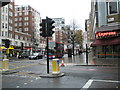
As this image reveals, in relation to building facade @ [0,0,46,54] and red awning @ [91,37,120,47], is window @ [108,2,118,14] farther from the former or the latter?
building facade @ [0,0,46,54]

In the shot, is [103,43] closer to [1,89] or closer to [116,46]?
[116,46]

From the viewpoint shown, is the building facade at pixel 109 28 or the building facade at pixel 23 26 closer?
the building facade at pixel 109 28

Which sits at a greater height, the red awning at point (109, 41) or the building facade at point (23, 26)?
the building facade at point (23, 26)

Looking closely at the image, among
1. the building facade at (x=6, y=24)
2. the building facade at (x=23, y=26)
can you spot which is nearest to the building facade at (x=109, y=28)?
the building facade at (x=6, y=24)

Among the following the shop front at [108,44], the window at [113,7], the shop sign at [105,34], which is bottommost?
the shop front at [108,44]

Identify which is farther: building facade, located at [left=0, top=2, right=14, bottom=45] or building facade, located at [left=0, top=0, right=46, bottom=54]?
building facade, located at [left=0, top=0, right=46, bottom=54]

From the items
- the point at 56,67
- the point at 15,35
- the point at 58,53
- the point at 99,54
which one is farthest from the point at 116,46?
the point at 15,35


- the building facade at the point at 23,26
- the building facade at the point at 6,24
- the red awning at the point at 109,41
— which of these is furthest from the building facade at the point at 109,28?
the building facade at the point at 23,26

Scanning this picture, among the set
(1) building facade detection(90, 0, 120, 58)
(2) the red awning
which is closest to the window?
(1) building facade detection(90, 0, 120, 58)

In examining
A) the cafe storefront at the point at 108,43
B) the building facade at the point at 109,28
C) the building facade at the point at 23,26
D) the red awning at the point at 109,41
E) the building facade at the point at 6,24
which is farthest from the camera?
the building facade at the point at 23,26

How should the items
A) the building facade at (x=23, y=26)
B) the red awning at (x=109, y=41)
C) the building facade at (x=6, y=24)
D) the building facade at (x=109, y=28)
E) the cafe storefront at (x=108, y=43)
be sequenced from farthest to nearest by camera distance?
the building facade at (x=23, y=26) → the building facade at (x=6, y=24) → the cafe storefront at (x=108, y=43) → the building facade at (x=109, y=28) → the red awning at (x=109, y=41)

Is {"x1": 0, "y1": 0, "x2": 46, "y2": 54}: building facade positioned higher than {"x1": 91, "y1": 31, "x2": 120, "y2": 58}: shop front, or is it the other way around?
{"x1": 0, "y1": 0, "x2": 46, "y2": 54}: building facade

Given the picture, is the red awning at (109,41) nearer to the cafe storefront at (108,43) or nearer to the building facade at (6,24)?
the cafe storefront at (108,43)

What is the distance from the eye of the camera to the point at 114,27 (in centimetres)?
2506
